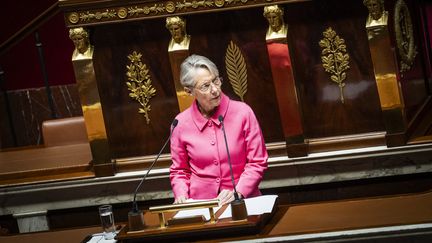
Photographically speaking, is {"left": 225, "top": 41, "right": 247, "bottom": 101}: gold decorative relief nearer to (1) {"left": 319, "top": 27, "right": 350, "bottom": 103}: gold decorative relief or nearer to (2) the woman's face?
(1) {"left": 319, "top": 27, "right": 350, "bottom": 103}: gold decorative relief

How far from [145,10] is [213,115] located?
1300mm

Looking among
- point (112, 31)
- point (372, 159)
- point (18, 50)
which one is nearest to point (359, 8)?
point (372, 159)

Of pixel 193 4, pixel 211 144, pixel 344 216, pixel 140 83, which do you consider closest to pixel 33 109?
pixel 140 83

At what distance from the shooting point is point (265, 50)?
19.8 feet

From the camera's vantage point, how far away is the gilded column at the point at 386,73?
19.0ft

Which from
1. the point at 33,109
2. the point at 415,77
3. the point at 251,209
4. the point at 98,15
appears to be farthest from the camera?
the point at 33,109

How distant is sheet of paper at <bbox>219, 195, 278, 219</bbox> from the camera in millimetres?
4316

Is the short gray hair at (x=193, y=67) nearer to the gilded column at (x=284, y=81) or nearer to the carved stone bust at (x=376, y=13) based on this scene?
the gilded column at (x=284, y=81)

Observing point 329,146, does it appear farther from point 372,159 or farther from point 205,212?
point 205,212

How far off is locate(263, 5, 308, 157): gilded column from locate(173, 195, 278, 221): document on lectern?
4.87ft

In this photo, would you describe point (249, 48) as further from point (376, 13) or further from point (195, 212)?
point (195, 212)

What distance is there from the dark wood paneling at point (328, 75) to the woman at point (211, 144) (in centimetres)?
108

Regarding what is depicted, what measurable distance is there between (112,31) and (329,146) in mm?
1443

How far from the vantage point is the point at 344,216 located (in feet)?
13.7
